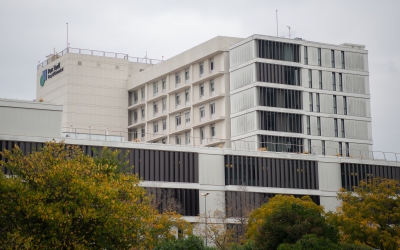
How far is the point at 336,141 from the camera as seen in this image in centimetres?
11394

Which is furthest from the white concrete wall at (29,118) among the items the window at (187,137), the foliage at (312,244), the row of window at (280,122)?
the foliage at (312,244)

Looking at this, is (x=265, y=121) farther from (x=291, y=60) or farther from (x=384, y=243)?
(x=384, y=243)

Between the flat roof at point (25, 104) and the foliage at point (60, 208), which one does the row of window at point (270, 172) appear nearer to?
the flat roof at point (25, 104)

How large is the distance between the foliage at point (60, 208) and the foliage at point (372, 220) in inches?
930

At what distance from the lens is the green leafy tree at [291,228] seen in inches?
1937

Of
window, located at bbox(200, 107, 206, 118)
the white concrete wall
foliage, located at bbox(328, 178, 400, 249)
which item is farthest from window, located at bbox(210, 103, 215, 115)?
foliage, located at bbox(328, 178, 400, 249)

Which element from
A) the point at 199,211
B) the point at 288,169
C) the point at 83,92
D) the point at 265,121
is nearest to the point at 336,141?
the point at 265,121

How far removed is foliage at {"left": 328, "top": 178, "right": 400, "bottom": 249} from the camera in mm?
66200

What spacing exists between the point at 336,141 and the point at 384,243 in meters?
49.2

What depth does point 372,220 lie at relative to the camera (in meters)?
68.2

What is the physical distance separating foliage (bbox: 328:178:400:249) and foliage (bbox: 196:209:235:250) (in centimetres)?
1132

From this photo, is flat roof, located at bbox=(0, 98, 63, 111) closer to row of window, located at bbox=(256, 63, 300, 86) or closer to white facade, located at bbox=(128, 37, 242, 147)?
white facade, located at bbox=(128, 37, 242, 147)

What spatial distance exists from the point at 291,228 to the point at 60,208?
14521 millimetres

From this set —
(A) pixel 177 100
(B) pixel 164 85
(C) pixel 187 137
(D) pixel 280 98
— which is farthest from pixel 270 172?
(B) pixel 164 85
